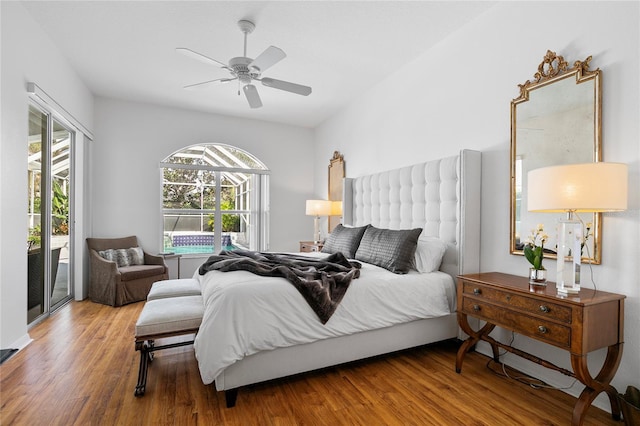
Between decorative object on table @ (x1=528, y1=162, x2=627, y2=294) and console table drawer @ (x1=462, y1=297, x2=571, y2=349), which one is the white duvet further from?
decorative object on table @ (x1=528, y1=162, x2=627, y2=294)

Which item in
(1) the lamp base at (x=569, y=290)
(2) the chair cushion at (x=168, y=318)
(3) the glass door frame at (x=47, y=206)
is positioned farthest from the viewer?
(3) the glass door frame at (x=47, y=206)

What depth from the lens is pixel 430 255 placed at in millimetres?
2781

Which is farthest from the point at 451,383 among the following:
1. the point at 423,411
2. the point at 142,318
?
the point at 142,318

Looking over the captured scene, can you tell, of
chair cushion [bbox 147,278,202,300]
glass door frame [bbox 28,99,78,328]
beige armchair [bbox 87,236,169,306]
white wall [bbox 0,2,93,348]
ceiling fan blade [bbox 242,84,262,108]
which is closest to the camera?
white wall [bbox 0,2,93,348]

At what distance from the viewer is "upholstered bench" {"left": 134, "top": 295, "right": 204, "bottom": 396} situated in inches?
79.5

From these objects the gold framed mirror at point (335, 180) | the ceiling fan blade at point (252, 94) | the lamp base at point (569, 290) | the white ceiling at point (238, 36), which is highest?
the white ceiling at point (238, 36)

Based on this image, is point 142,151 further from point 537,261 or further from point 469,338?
point 537,261

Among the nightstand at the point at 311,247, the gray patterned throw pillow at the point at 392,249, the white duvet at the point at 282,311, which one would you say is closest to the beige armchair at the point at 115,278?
the nightstand at the point at 311,247

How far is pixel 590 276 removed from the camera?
2018 mm

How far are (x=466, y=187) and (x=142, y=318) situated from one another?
2.53m

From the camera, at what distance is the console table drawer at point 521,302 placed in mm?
1728

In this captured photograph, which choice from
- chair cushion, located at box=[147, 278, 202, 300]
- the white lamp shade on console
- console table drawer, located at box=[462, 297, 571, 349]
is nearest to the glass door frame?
chair cushion, located at box=[147, 278, 202, 300]

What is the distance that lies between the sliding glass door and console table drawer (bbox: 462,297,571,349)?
147 inches

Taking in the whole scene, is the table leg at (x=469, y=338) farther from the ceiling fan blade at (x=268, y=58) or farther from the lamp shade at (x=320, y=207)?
the lamp shade at (x=320, y=207)
